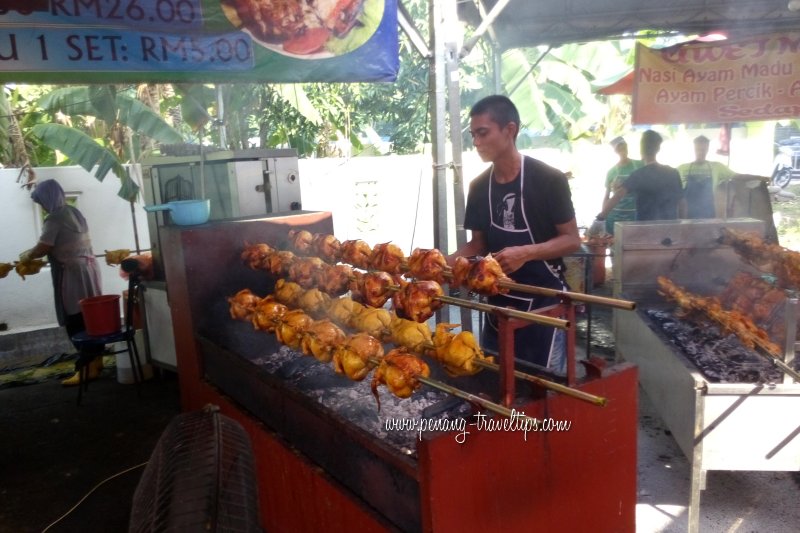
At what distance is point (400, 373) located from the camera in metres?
2.18

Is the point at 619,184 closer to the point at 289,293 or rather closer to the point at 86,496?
the point at 289,293

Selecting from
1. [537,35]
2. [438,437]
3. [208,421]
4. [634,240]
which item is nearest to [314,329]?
[438,437]

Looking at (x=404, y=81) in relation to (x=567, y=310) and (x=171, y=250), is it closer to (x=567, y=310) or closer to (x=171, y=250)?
(x=171, y=250)

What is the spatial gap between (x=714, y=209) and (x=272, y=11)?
19.0 feet

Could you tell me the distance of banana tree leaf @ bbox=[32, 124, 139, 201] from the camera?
7.24 meters

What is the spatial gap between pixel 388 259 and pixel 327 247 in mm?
712

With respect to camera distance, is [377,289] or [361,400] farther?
[377,289]

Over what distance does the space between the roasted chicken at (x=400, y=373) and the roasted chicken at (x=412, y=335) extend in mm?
184

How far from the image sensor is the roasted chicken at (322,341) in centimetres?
271

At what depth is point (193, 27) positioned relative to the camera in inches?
149

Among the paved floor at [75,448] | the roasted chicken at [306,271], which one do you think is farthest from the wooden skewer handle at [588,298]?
the paved floor at [75,448]

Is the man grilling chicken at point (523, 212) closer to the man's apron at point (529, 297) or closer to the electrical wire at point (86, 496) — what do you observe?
the man's apron at point (529, 297)

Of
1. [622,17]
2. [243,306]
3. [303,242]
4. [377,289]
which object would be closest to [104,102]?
[303,242]

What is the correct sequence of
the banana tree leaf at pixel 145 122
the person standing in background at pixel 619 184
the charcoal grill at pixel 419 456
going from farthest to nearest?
the person standing in background at pixel 619 184 → the banana tree leaf at pixel 145 122 → the charcoal grill at pixel 419 456
